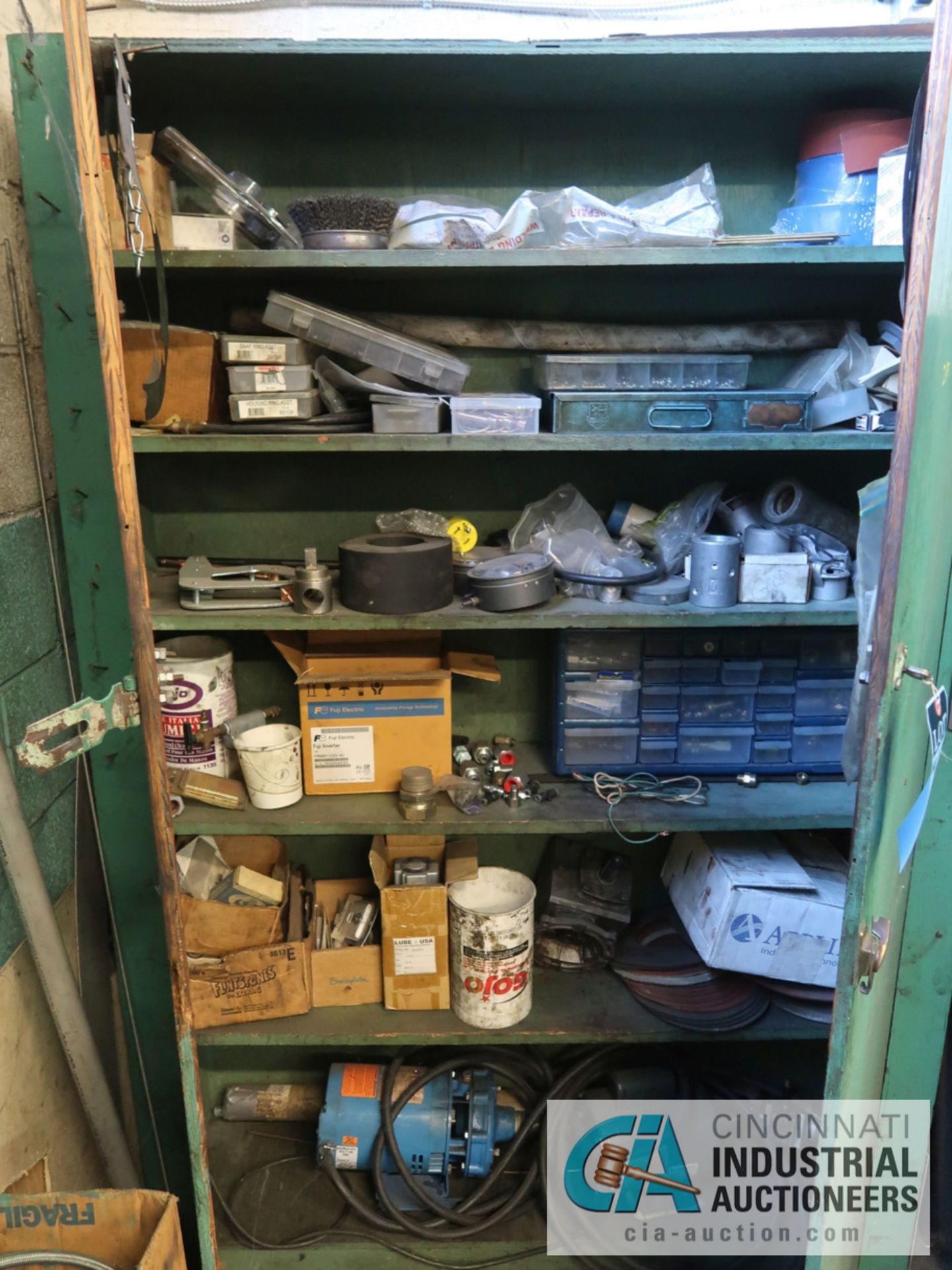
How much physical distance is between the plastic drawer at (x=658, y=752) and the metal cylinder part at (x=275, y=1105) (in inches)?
41.7

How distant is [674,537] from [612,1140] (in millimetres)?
1170

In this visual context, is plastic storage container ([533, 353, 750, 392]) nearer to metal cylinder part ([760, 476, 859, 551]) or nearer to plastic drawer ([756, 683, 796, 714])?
metal cylinder part ([760, 476, 859, 551])

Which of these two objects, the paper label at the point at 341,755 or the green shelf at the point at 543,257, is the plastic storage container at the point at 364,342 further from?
the paper label at the point at 341,755

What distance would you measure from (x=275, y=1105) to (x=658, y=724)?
120 cm

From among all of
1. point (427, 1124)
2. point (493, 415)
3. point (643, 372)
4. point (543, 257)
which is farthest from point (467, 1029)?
point (543, 257)

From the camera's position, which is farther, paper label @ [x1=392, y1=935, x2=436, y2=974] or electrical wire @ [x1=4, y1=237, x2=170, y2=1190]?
paper label @ [x1=392, y1=935, x2=436, y2=974]

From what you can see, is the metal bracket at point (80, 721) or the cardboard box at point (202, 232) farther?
the cardboard box at point (202, 232)

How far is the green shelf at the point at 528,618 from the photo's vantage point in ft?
4.58

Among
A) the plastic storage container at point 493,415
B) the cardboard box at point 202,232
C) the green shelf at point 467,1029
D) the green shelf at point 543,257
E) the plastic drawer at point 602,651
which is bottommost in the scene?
the green shelf at point 467,1029

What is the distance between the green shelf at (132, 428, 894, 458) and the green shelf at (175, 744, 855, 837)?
2.02ft

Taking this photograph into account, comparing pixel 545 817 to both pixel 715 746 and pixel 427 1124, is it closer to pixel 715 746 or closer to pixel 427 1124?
pixel 715 746

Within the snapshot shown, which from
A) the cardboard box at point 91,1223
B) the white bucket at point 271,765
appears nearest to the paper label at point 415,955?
the white bucket at point 271,765

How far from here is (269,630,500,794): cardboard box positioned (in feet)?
5.08

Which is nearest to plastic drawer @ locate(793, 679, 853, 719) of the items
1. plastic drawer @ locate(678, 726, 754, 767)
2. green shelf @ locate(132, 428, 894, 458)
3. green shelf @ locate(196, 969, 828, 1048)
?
plastic drawer @ locate(678, 726, 754, 767)
